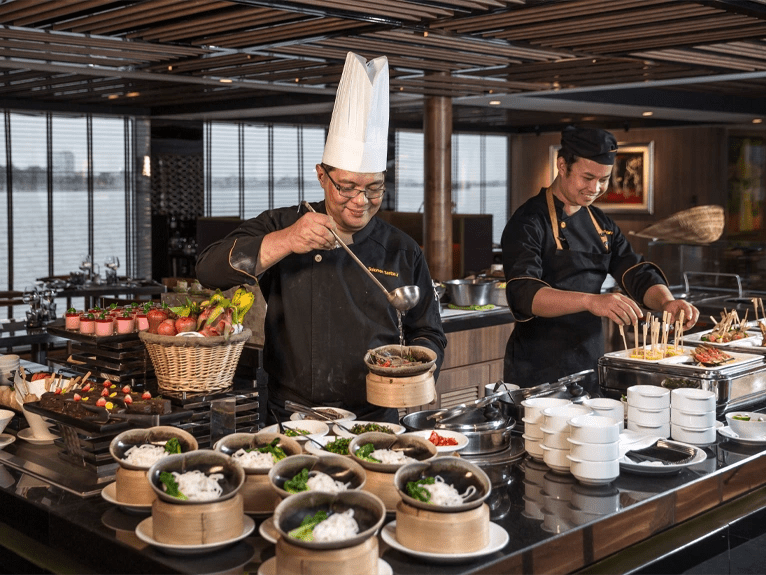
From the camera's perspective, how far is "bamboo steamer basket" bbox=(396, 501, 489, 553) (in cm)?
173

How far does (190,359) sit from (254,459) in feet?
1.76

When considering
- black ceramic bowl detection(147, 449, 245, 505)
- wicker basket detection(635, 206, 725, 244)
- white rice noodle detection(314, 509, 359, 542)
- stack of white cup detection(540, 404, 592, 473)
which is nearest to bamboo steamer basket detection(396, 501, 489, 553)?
white rice noodle detection(314, 509, 359, 542)

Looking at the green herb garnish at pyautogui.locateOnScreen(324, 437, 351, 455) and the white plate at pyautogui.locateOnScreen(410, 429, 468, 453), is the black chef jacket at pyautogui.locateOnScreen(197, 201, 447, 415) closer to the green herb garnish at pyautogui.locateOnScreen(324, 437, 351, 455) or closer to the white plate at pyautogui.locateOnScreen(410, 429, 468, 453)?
the white plate at pyautogui.locateOnScreen(410, 429, 468, 453)

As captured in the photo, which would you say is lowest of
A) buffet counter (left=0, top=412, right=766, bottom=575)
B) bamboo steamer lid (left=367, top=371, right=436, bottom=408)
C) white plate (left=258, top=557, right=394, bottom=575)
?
buffet counter (left=0, top=412, right=766, bottom=575)

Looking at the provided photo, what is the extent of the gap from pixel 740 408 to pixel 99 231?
890cm

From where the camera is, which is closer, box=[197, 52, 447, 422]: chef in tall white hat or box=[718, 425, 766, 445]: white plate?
box=[718, 425, 766, 445]: white plate

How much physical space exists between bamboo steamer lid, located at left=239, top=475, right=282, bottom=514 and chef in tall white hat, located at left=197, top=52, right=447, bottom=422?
903mm

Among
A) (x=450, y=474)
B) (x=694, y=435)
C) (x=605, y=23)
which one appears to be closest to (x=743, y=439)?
(x=694, y=435)

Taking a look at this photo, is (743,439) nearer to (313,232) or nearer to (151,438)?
(313,232)

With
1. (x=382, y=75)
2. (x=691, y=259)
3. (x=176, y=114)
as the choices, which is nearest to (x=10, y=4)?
(x=382, y=75)

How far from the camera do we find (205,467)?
1.94m

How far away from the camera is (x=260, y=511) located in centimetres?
197

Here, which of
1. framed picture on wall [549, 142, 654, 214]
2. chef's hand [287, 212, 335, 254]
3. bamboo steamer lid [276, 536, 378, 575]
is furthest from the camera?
framed picture on wall [549, 142, 654, 214]

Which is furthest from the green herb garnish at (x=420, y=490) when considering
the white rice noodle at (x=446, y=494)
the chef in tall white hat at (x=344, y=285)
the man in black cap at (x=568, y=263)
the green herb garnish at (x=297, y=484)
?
the man in black cap at (x=568, y=263)
